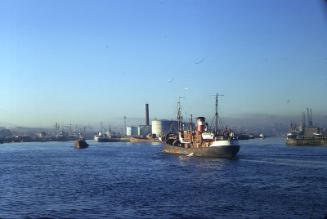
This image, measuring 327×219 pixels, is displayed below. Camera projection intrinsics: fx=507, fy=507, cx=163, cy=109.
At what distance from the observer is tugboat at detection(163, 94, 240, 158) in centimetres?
6397

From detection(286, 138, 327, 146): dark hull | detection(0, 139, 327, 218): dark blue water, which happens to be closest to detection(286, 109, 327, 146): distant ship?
detection(286, 138, 327, 146): dark hull

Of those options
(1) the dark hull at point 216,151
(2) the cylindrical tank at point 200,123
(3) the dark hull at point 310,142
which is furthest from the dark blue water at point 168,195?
(3) the dark hull at point 310,142

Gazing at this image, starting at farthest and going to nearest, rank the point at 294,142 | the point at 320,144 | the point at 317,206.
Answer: the point at 294,142, the point at 320,144, the point at 317,206

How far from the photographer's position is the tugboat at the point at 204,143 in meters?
64.0

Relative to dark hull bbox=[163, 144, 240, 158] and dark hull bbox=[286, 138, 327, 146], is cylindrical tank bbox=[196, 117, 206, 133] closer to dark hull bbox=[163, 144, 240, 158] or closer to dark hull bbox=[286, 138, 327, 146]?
dark hull bbox=[163, 144, 240, 158]

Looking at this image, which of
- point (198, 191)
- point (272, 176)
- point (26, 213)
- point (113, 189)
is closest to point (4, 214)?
point (26, 213)

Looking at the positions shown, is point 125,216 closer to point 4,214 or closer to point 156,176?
point 4,214

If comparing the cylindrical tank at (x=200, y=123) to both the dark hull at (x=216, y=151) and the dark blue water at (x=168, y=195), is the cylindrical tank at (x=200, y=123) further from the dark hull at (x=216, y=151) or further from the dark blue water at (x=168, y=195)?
the dark blue water at (x=168, y=195)

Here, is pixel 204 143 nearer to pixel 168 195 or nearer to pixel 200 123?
pixel 200 123

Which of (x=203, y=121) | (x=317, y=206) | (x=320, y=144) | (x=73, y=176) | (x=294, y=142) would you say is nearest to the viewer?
(x=317, y=206)

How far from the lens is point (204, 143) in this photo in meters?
70.6

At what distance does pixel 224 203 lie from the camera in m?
25.5

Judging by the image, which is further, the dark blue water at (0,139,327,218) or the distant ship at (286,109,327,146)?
the distant ship at (286,109,327,146)

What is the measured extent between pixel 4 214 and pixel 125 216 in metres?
5.57
